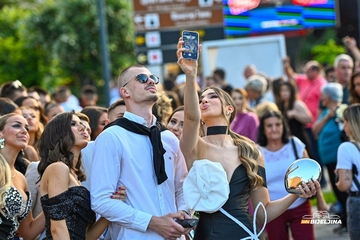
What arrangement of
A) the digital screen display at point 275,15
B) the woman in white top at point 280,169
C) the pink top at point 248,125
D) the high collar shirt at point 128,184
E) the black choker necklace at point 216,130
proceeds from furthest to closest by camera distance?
the digital screen display at point 275,15
the pink top at point 248,125
the woman in white top at point 280,169
the black choker necklace at point 216,130
the high collar shirt at point 128,184

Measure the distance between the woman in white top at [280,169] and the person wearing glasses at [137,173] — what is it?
8.60 ft

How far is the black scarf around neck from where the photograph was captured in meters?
5.36

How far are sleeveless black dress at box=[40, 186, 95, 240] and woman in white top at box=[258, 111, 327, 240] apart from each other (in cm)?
291

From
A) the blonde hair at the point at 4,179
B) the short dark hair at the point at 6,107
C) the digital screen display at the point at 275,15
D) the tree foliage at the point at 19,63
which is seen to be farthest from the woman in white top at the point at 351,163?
the tree foliage at the point at 19,63

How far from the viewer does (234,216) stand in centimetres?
542

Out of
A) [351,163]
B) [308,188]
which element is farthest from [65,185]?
[351,163]

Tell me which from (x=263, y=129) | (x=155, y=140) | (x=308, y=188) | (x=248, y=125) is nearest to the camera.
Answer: (x=308, y=188)

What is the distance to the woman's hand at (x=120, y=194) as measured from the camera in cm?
529

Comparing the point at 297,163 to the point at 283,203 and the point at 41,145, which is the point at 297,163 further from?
the point at 41,145

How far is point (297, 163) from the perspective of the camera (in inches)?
205

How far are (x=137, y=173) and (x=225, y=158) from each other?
0.64m

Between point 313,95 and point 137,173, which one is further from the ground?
point 137,173

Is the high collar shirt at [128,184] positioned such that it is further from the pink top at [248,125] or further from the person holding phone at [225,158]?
the pink top at [248,125]

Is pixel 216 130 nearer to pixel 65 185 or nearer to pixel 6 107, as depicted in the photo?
pixel 65 185
